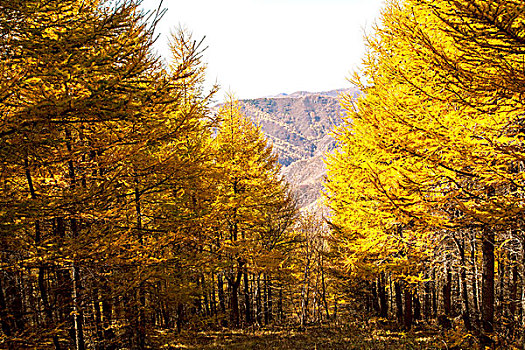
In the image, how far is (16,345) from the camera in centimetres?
457

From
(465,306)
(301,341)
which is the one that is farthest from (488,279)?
(301,341)

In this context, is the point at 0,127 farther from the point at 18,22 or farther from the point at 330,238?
the point at 330,238

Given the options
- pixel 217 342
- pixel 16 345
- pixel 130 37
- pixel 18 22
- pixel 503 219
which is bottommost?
pixel 217 342

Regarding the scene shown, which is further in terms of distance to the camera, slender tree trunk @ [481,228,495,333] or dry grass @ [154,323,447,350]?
dry grass @ [154,323,447,350]

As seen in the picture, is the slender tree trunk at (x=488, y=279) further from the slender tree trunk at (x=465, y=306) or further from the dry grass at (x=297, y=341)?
the dry grass at (x=297, y=341)

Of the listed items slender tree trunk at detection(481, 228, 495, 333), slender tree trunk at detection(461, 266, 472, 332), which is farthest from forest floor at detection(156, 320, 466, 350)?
slender tree trunk at detection(481, 228, 495, 333)

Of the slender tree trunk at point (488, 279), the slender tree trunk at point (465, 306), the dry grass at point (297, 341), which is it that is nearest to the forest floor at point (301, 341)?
the dry grass at point (297, 341)

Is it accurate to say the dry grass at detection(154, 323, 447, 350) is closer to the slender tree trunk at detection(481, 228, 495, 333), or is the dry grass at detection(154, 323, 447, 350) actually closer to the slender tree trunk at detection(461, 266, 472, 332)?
the slender tree trunk at detection(461, 266, 472, 332)

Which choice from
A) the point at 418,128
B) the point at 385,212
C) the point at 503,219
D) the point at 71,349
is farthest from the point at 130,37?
the point at 71,349

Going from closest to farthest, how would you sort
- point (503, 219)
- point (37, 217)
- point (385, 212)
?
point (37, 217) → point (503, 219) → point (385, 212)

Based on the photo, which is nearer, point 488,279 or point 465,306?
point 488,279

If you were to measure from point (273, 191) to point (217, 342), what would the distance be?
7.26m

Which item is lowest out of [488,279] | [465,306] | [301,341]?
[301,341]

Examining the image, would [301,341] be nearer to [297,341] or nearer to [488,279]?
[297,341]
